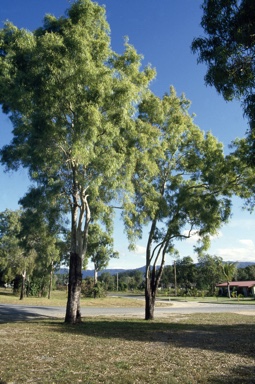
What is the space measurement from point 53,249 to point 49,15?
23.6m

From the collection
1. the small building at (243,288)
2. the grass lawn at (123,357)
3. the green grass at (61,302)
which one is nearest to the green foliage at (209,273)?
the small building at (243,288)

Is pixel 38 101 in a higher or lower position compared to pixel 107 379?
higher

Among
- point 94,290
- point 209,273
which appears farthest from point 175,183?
point 209,273

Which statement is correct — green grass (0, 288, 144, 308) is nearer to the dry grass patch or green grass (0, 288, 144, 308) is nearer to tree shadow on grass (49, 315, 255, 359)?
tree shadow on grass (49, 315, 255, 359)

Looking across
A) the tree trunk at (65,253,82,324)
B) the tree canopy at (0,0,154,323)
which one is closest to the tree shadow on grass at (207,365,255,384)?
the tree canopy at (0,0,154,323)

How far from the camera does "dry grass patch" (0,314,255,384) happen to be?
22.7 ft

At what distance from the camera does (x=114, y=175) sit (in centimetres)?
1591

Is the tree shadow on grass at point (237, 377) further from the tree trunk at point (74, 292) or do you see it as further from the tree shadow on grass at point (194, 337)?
the tree trunk at point (74, 292)

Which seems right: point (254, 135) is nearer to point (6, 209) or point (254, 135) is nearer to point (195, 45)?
point (195, 45)

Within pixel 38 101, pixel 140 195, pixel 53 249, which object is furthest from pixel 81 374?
pixel 53 249

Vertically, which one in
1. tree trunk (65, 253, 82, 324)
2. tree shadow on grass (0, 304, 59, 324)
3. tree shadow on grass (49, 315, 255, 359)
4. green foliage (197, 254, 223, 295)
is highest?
green foliage (197, 254, 223, 295)

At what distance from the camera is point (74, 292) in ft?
54.6

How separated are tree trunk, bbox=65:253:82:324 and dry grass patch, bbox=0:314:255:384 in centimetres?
266

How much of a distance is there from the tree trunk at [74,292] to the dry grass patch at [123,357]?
2.66 meters
